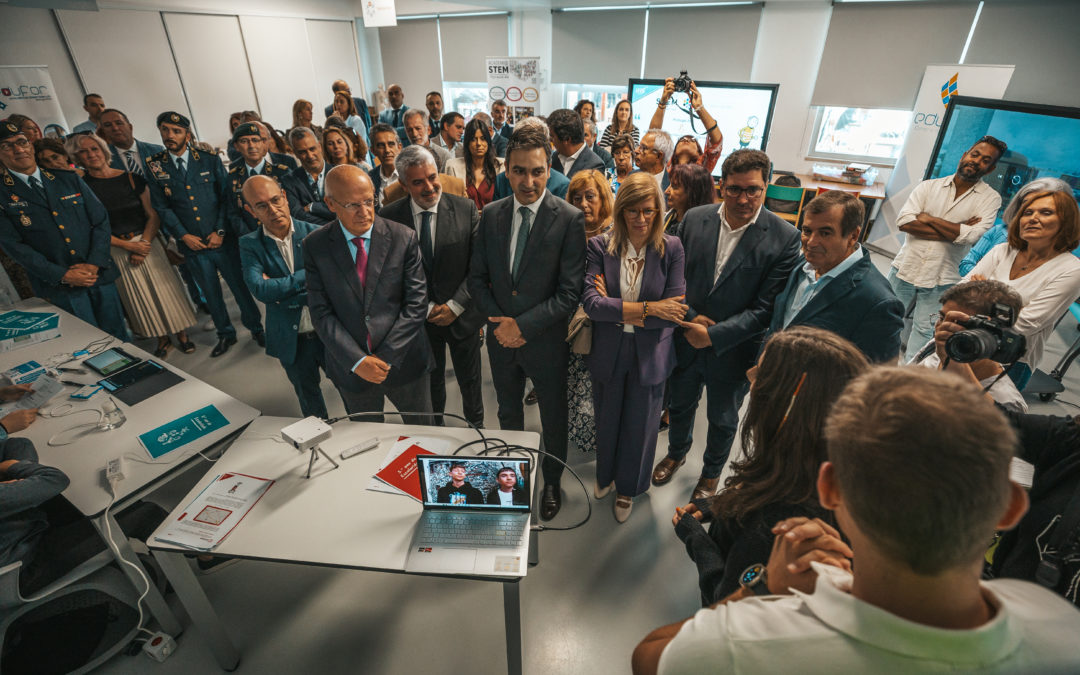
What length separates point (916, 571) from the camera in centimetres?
61

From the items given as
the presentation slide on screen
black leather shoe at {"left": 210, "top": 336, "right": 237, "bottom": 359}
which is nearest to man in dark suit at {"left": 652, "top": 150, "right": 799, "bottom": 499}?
black leather shoe at {"left": 210, "top": 336, "right": 237, "bottom": 359}

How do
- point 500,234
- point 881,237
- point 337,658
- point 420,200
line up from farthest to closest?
point 881,237 → point 420,200 → point 500,234 → point 337,658

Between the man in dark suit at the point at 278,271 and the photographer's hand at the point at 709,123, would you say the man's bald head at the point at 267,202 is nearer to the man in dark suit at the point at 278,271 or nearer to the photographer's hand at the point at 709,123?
the man in dark suit at the point at 278,271

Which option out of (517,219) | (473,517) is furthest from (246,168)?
(473,517)

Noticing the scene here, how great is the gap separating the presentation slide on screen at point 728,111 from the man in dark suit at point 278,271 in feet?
16.6

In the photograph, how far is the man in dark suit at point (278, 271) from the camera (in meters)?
2.52

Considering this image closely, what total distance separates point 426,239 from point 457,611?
5.91 feet

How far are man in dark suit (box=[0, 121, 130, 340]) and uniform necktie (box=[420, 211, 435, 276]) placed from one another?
2.71 meters

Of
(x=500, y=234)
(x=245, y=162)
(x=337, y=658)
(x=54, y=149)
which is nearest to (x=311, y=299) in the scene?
(x=500, y=234)

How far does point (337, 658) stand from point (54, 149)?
12.5 ft

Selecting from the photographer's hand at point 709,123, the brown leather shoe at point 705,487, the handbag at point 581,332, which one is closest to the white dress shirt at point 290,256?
the handbag at point 581,332

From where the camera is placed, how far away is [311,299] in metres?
2.25

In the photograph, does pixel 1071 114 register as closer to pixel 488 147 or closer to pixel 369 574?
pixel 488 147

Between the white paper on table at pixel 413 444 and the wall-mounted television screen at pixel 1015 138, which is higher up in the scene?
the wall-mounted television screen at pixel 1015 138
